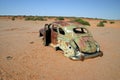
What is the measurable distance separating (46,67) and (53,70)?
0.42m

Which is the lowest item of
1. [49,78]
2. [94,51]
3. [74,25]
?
[49,78]

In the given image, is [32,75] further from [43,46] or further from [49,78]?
[43,46]

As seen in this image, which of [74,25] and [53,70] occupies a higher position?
[74,25]

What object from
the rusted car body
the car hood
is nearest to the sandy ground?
the rusted car body

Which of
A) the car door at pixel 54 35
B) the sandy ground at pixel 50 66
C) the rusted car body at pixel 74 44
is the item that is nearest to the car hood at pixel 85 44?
the rusted car body at pixel 74 44

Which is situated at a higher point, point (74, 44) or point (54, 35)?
point (54, 35)

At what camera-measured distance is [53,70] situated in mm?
6547

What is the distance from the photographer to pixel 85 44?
26.0ft

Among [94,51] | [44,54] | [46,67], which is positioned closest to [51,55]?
[44,54]

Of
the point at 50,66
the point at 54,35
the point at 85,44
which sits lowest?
the point at 50,66

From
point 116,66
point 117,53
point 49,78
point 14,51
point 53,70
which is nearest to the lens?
point 49,78

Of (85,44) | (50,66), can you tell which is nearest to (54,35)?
(85,44)

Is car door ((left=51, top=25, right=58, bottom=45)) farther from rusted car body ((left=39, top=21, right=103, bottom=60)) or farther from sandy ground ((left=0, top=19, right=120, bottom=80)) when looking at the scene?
sandy ground ((left=0, top=19, right=120, bottom=80))

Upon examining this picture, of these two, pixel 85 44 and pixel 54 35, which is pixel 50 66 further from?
pixel 54 35
